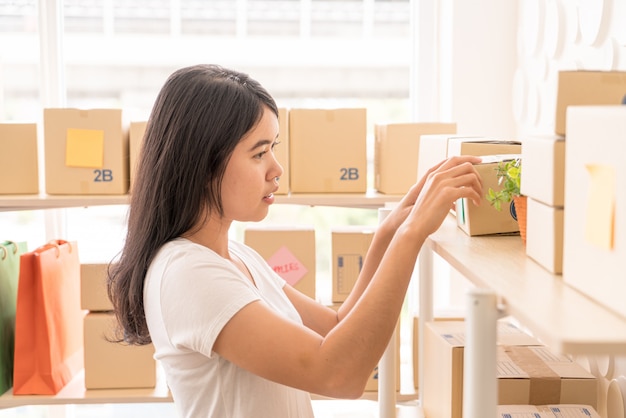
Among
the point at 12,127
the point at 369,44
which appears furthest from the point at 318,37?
the point at 12,127

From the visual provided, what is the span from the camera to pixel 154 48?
3055 millimetres

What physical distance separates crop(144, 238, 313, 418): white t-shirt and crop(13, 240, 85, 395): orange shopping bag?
3.79 ft

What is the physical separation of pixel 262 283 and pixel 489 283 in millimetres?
639

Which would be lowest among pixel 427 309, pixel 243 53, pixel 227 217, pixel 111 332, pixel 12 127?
pixel 111 332

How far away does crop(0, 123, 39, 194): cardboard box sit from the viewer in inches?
97.3

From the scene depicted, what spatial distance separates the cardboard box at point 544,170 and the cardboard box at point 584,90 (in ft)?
0.09

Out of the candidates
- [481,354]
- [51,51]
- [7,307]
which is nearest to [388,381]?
[481,354]

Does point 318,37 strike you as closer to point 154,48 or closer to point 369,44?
point 369,44

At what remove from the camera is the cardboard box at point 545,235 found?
109 cm

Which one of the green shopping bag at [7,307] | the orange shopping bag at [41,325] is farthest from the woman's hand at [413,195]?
the green shopping bag at [7,307]

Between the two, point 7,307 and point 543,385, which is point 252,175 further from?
point 7,307

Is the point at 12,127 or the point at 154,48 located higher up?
the point at 154,48

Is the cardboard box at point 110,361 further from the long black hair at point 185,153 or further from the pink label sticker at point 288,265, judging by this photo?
the long black hair at point 185,153

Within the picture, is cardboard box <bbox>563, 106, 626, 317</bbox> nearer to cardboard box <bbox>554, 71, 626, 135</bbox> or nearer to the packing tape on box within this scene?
cardboard box <bbox>554, 71, 626, 135</bbox>
